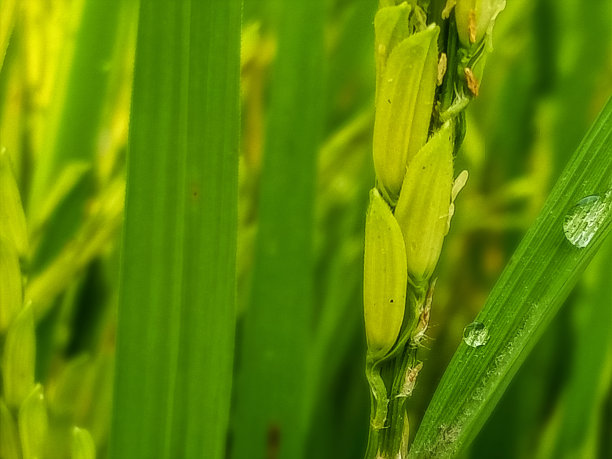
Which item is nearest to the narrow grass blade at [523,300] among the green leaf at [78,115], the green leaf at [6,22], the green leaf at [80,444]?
the green leaf at [80,444]

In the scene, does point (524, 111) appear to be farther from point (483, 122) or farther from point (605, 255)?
point (605, 255)

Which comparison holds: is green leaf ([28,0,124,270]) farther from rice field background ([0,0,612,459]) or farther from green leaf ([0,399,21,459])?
green leaf ([0,399,21,459])

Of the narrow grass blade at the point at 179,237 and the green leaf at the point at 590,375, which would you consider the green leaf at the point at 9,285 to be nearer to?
the narrow grass blade at the point at 179,237

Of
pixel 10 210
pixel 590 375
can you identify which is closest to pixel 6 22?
pixel 10 210

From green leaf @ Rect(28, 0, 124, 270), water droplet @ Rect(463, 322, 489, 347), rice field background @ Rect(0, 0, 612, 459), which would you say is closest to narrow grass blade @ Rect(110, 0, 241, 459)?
rice field background @ Rect(0, 0, 612, 459)

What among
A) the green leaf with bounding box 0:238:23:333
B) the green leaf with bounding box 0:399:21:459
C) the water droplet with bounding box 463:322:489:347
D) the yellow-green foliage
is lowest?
the green leaf with bounding box 0:399:21:459

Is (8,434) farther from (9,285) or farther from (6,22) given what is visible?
(6,22)

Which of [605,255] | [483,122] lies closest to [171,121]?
[605,255]
